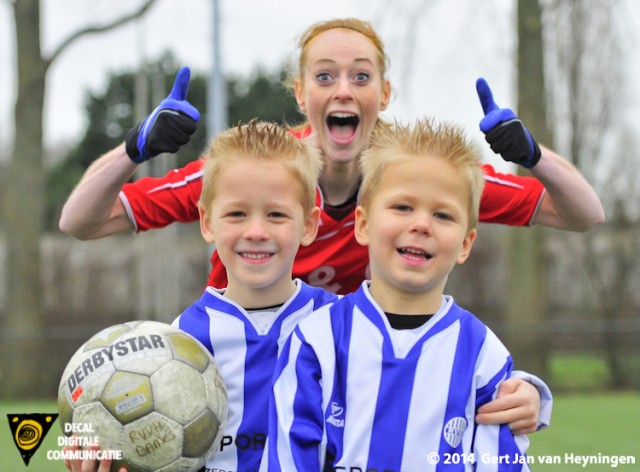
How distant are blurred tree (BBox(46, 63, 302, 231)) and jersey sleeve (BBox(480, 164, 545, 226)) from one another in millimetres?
23617

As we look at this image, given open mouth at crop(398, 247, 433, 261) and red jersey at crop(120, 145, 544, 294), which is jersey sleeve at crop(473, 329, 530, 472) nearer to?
open mouth at crop(398, 247, 433, 261)

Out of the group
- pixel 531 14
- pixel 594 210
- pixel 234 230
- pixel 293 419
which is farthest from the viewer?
pixel 531 14

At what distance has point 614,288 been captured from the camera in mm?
18156

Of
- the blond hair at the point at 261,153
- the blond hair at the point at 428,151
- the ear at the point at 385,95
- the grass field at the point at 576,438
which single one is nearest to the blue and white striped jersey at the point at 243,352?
the blond hair at the point at 261,153

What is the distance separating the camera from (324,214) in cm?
415

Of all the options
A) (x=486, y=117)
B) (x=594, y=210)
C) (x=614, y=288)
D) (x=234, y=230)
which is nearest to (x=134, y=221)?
(x=234, y=230)

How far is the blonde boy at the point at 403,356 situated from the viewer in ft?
9.28

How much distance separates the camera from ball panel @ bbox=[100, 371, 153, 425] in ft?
9.55

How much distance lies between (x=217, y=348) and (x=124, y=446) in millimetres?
471

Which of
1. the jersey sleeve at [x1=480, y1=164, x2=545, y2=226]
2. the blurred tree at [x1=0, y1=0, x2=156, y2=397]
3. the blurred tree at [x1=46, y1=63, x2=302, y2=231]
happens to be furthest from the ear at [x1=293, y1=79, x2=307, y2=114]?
the blurred tree at [x1=46, y1=63, x2=302, y2=231]

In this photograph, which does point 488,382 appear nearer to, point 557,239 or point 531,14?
point 531,14

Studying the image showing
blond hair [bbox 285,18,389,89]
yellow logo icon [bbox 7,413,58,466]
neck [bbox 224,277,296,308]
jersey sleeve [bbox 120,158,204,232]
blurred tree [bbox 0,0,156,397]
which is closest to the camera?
neck [bbox 224,277,296,308]

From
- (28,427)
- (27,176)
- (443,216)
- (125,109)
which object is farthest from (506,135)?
(125,109)

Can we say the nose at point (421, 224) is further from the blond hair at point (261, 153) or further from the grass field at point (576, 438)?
the grass field at point (576, 438)
